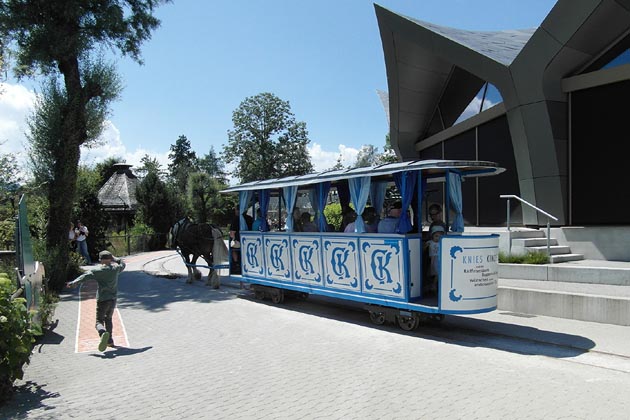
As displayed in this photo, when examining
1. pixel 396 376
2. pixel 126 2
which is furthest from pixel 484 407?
pixel 126 2

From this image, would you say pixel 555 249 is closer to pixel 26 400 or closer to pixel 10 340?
pixel 26 400

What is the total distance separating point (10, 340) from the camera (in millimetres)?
4855

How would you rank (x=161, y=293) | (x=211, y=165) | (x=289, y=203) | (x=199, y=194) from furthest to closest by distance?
1. (x=211, y=165)
2. (x=199, y=194)
3. (x=161, y=293)
4. (x=289, y=203)

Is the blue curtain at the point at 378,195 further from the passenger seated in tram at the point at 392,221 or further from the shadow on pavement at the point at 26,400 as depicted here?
the shadow on pavement at the point at 26,400

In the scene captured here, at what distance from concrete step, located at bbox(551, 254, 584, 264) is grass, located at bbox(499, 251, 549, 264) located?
1.11ft

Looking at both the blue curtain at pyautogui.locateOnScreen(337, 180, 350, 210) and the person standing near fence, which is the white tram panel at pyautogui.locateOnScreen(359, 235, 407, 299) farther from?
the person standing near fence

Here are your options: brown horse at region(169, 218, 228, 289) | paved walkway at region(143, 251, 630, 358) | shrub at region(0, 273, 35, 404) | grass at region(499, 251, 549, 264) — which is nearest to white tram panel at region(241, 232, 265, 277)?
brown horse at region(169, 218, 228, 289)

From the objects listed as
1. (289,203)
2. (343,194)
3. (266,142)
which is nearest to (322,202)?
(289,203)

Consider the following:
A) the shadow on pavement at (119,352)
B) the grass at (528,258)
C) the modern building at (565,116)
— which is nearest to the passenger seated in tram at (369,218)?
the grass at (528,258)

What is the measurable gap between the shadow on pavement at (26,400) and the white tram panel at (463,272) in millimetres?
5365

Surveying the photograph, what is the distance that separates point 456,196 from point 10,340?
7037mm

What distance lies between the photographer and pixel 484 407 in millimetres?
4672

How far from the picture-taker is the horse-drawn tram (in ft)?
23.7

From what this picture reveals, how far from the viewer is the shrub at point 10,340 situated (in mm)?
4801
